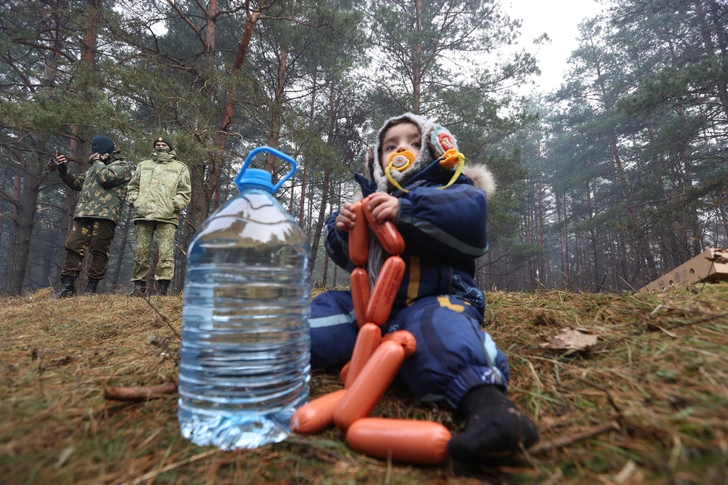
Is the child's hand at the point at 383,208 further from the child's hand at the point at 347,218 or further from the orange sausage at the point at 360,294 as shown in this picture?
the orange sausage at the point at 360,294

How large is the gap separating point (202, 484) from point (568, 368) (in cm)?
146

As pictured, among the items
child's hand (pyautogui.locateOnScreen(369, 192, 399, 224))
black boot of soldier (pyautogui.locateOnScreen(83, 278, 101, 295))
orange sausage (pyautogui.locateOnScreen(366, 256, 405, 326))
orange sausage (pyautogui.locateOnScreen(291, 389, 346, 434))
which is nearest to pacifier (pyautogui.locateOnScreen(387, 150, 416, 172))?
child's hand (pyautogui.locateOnScreen(369, 192, 399, 224))

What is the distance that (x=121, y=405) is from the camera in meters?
1.28

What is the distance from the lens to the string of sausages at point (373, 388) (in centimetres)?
99

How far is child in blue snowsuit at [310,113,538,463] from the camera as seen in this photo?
103 centimetres

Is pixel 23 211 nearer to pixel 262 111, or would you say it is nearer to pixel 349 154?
pixel 262 111

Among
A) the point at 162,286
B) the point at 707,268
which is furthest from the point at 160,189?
the point at 707,268

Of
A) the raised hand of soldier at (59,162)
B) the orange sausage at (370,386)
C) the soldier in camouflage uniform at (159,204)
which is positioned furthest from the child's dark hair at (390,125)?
the raised hand of soldier at (59,162)

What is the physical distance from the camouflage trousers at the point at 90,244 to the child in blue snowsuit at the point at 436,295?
5.08m

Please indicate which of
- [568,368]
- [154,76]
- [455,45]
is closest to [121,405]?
[568,368]

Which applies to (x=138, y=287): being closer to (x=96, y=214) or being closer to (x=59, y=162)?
(x=96, y=214)

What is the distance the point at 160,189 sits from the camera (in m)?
4.93

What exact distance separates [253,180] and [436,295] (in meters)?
1.08

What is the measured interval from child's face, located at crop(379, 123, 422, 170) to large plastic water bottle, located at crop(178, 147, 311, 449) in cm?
83
